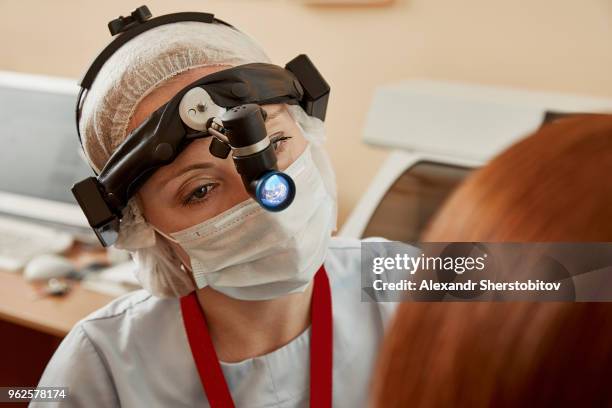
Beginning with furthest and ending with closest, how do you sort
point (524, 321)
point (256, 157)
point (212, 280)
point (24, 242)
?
point (24, 242) < point (212, 280) < point (256, 157) < point (524, 321)

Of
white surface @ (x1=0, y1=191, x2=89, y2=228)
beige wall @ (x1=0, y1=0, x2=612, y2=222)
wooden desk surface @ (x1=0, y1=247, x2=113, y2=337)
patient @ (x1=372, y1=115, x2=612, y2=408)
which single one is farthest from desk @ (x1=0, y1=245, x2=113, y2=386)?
patient @ (x1=372, y1=115, x2=612, y2=408)

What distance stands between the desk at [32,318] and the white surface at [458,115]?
3.22 ft

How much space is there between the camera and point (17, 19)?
2961 millimetres

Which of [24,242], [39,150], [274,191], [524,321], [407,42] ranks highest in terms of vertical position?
[524,321]

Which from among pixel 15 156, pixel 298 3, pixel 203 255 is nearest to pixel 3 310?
pixel 15 156

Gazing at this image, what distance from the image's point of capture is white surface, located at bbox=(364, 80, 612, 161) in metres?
1.57

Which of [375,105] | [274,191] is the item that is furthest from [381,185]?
[274,191]

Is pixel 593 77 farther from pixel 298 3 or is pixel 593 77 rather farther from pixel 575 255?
pixel 575 255

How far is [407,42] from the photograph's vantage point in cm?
206

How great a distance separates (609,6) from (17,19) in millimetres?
2532

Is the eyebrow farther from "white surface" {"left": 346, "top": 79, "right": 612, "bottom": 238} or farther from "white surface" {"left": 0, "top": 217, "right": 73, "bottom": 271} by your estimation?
"white surface" {"left": 0, "top": 217, "right": 73, "bottom": 271}

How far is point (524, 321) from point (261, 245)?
2.32ft

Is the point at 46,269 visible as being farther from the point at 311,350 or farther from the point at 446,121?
the point at 446,121

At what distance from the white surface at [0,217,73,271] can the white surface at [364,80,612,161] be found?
3.89 ft
